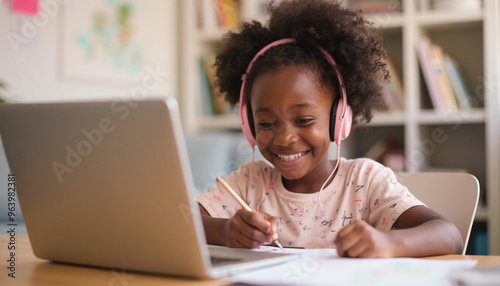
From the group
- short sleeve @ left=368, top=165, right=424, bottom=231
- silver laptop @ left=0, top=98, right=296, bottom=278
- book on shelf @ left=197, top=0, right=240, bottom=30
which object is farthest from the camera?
book on shelf @ left=197, top=0, right=240, bottom=30

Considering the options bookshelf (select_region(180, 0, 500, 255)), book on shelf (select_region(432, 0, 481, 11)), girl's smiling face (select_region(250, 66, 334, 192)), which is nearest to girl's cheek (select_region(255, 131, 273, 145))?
girl's smiling face (select_region(250, 66, 334, 192))

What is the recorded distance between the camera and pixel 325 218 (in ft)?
3.78

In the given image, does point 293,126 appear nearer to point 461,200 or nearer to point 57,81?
point 461,200

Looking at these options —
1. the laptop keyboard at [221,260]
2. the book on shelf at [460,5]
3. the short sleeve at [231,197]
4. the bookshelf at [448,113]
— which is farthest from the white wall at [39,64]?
the book on shelf at [460,5]

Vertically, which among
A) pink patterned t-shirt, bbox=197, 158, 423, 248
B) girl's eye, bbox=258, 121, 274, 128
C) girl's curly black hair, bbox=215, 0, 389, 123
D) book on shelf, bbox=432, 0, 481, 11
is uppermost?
book on shelf, bbox=432, 0, 481, 11

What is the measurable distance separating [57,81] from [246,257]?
188cm

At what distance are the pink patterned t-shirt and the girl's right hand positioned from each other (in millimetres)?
283

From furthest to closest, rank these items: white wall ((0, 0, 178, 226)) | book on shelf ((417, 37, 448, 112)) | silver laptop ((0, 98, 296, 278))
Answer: book on shelf ((417, 37, 448, 112))
white wall ((0, 0, 178, 226))
silver laptop ((0, 98, 296, 278))

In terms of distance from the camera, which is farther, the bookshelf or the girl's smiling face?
the bookshelf

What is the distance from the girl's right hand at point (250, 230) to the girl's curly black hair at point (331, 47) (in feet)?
1.34

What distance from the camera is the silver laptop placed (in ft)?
1.94

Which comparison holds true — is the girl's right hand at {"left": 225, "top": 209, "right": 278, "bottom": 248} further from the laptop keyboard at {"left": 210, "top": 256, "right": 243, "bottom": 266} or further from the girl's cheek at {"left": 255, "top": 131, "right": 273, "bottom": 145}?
the girl's cheek at {"left": 255, "top": 131, "right": 273, "bottom": 145}

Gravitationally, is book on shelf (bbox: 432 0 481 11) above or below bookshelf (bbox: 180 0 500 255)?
above

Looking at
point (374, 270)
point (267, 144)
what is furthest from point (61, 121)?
point (267, 144)
